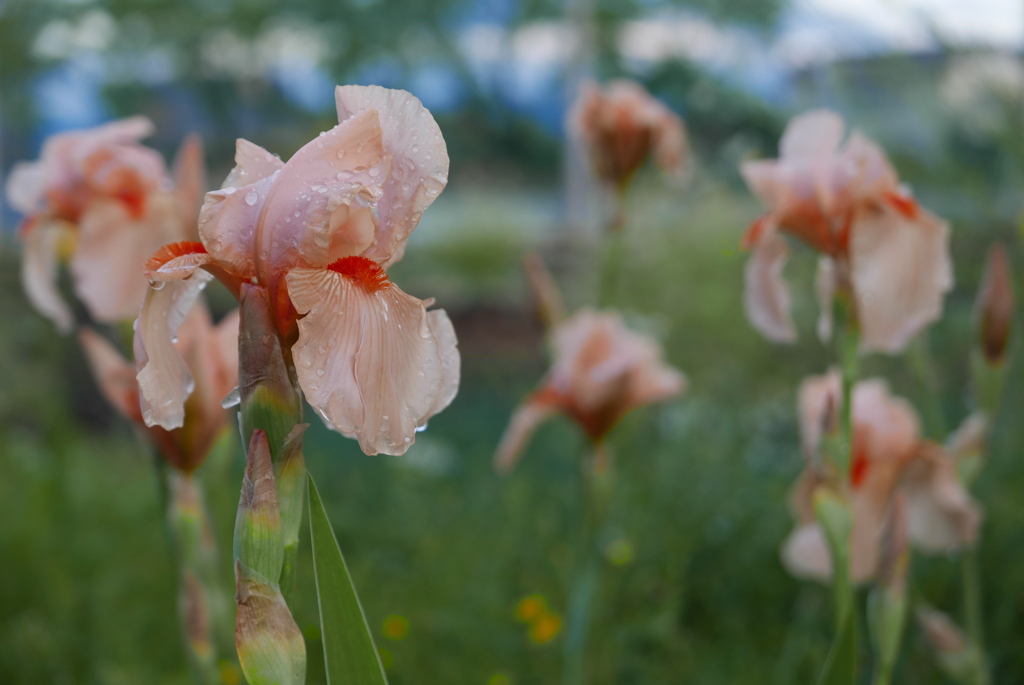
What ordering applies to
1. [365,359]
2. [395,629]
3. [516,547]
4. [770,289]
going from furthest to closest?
[516,547]
[395,629]
[770,289]
[365,359]

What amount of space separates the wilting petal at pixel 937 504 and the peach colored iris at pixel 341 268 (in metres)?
0.66

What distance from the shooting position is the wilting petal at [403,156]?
49cm

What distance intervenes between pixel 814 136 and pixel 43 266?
37.5 inches

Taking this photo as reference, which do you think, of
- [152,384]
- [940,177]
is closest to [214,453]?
[152,384]

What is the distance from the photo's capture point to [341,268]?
501 millimetres

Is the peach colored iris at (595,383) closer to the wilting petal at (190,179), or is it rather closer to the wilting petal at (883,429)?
the wilting petal at (883,429)

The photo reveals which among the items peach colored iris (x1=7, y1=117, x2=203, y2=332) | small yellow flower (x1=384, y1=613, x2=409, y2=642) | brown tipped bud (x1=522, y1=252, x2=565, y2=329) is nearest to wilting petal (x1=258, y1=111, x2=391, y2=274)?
peach colored iris (x1=7, y1=117, x2=203, y2=332)

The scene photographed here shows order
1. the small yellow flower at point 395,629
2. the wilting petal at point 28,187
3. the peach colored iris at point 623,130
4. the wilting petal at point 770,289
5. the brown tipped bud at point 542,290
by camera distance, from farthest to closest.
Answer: the peach colored iris at point 623,130, the small yellow flower at point 395,629, the brown tipped bud at point 542,290, the wilting petal at point 28,187, the wilting petal at point 770,289

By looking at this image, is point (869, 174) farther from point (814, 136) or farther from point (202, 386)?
point (202, 386)

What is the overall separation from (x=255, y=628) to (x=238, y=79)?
1409 cm

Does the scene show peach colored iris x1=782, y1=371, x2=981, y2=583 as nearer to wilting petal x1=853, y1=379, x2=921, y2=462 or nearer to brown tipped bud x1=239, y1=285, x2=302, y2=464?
wilting petal x1=853, y1=379, x2=921, y2=462

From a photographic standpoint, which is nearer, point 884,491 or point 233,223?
point 233,223

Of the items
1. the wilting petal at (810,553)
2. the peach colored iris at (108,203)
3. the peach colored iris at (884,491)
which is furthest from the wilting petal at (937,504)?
the peach colored iris at (108,203)

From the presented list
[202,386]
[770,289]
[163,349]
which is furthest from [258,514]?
[770,289]
